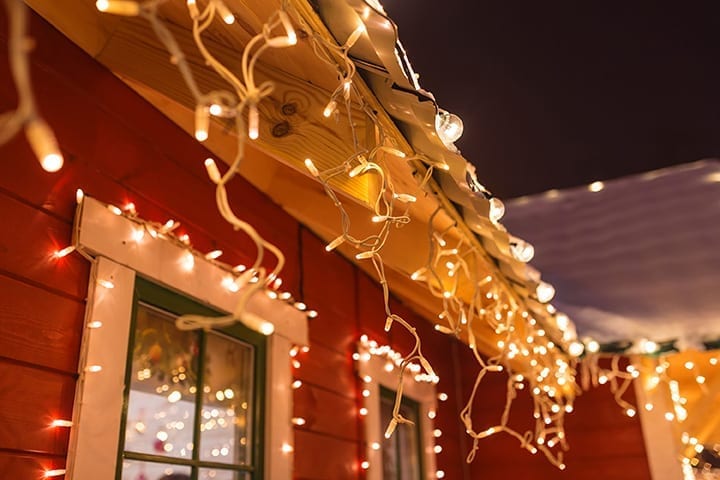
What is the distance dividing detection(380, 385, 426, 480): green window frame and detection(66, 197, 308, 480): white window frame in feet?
5.48

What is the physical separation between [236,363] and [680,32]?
2.20m

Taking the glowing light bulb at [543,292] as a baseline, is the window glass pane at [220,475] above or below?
below

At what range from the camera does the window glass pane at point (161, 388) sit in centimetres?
201

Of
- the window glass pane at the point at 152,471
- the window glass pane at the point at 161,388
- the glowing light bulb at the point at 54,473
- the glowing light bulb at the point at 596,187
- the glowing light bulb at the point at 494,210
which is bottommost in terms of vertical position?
the glowing light bulb at the point at 54,473

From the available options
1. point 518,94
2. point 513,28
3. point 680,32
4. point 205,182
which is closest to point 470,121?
point 518,94

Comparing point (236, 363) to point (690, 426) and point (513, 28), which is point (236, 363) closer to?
point (513, 28)

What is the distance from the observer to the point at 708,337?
409 centimetres

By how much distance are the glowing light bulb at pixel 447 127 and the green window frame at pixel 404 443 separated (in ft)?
6.87

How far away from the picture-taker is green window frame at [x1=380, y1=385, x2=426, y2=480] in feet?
12.3

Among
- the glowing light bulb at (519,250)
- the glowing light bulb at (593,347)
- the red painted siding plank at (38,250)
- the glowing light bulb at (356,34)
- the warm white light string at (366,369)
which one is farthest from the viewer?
the glowing light bulb at (593,347)

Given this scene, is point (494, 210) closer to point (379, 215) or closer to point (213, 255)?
point (379, 215)

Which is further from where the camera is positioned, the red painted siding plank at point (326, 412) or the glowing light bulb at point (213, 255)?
the red painted siding plank at point (326, 412)

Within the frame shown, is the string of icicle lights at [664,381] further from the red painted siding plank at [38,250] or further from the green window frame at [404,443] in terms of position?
the red painted siding plank at [38,250]

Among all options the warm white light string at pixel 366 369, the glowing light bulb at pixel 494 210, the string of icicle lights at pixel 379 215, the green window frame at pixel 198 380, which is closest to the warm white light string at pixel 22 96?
the string of icicle lights at pixel 379 215
